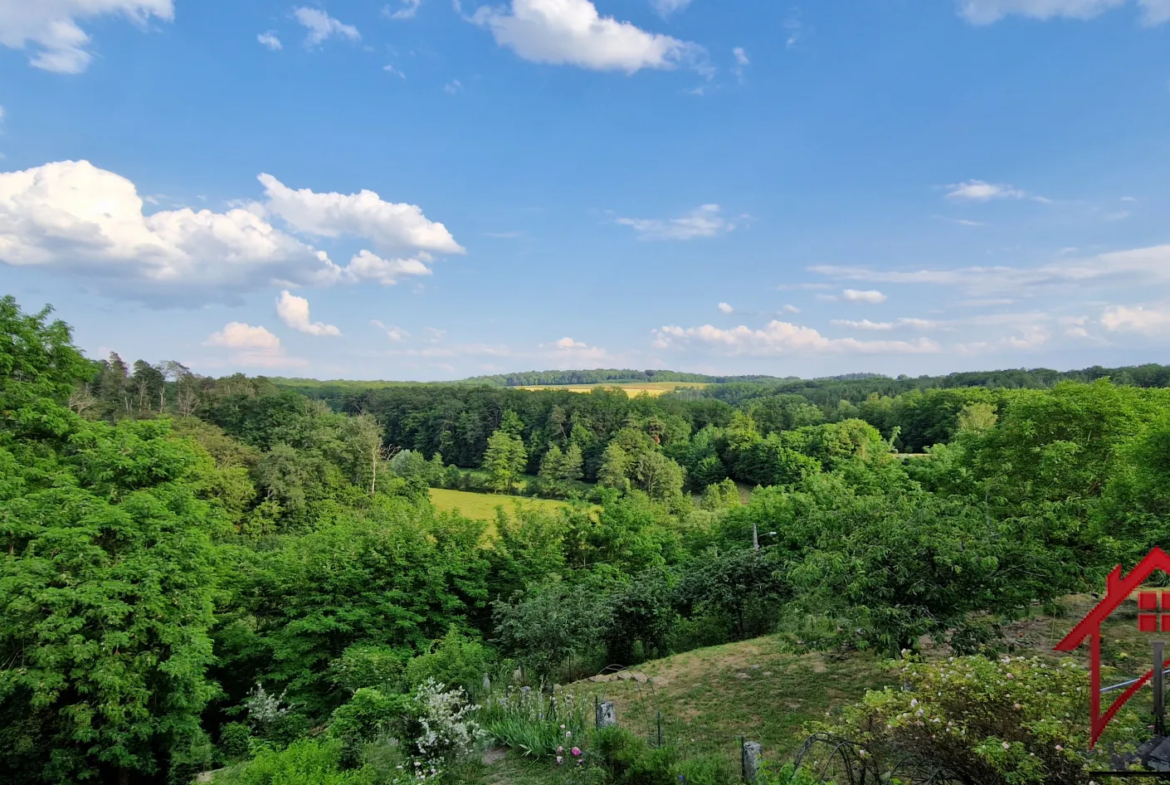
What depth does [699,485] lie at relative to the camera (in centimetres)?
6116

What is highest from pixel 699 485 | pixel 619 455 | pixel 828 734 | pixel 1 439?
pixel 1 439

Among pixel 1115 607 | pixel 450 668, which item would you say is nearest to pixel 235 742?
pixel 450 668

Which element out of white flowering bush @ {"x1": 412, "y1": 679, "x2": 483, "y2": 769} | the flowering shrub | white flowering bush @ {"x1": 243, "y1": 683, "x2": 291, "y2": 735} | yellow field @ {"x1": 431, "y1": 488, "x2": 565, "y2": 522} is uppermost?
the flowering shrub

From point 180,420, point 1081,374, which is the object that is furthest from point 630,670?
point 1081,374

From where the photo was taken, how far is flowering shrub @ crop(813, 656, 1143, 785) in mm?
4191

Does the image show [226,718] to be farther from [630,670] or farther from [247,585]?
[630,670]

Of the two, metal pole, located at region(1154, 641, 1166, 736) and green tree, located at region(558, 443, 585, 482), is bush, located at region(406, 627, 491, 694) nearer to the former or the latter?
metal pole, located at region(1154, 641, 1166, 736)

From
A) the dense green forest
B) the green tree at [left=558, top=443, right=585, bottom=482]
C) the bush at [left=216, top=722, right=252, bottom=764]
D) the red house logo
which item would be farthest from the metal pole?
the green tree at [left=558, top=443, right=585, bottom=482]

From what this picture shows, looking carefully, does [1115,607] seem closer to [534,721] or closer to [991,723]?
[991,723]

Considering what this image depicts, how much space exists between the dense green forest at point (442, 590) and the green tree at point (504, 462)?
3472 centimetres

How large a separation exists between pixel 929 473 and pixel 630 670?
1090 cm

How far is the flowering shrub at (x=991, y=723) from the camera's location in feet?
13.8

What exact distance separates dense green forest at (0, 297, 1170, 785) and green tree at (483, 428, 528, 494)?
34.7 metres

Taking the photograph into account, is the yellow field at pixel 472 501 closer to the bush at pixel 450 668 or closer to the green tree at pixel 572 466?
the green tree at pixel 572 466
